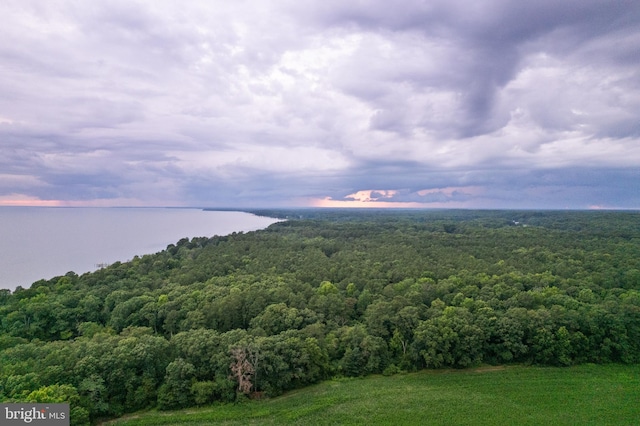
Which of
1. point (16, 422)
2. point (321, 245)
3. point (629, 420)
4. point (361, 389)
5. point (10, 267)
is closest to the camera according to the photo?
point (16, 422)

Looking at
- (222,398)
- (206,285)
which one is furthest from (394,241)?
(222,398)

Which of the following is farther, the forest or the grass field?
the forest

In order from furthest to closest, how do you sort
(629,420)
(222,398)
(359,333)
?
(359,333) < (222,398) < (629,420)

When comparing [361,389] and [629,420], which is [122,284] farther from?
[629,420]

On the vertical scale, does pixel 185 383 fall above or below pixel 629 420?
above

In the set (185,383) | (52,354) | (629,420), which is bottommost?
(629,420)

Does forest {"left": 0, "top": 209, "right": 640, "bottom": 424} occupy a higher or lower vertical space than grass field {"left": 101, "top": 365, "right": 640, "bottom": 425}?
higher
